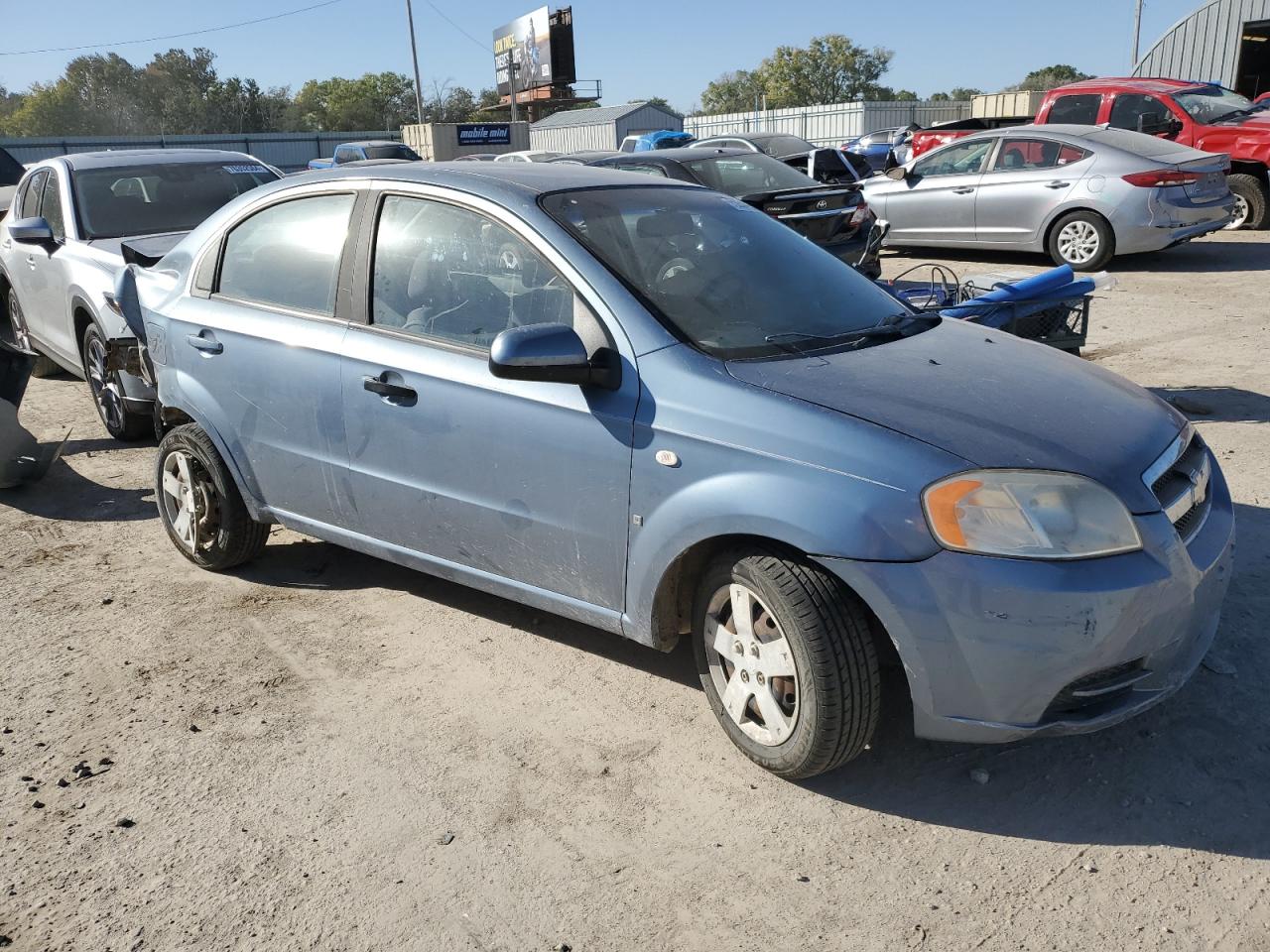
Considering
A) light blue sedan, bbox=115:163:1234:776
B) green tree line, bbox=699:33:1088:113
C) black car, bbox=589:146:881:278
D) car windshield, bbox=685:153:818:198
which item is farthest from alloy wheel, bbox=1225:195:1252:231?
green tree line, bbox=699:33:1088:113

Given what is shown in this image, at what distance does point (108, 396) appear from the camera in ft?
22.8

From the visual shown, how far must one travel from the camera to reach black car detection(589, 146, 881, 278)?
9.48m

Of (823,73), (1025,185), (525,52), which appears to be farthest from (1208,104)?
(823,73)

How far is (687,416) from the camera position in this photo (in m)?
3.10

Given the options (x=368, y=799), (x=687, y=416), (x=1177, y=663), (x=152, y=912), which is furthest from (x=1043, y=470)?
(x=152, y=912)

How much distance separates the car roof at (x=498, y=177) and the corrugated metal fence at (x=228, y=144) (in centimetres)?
3171

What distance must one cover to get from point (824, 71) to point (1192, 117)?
87.6 m

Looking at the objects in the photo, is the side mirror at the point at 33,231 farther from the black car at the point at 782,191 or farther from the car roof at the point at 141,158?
the black car at the point at 782,191

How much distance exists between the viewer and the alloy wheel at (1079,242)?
1135 cm

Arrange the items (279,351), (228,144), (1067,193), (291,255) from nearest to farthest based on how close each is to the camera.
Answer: (279,351), (291,255), (1067,193), (228,144)

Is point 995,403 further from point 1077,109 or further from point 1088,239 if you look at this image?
point 1077,109

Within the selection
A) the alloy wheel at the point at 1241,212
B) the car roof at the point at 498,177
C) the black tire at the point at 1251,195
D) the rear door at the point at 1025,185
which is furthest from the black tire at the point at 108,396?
the alloy wheel at the point at 1241,212

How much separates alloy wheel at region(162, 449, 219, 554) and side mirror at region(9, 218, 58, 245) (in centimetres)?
314

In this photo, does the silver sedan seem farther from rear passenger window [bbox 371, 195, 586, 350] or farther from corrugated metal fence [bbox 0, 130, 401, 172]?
corrugated metal fence [bbox 0, 130, 401, 172]
